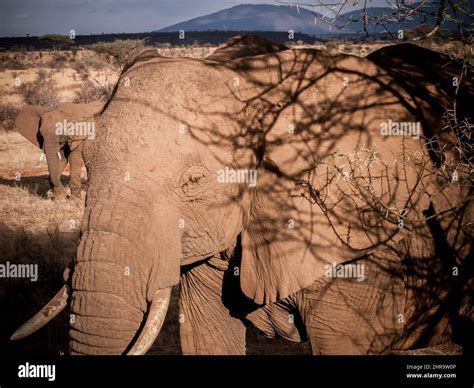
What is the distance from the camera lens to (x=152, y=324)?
2.88 meters

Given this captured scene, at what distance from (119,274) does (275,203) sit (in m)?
1.01

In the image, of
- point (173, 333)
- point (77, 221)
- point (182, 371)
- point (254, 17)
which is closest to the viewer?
point (182, 371)

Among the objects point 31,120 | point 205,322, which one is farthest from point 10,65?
point 205,322

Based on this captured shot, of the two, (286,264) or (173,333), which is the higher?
(286,264)

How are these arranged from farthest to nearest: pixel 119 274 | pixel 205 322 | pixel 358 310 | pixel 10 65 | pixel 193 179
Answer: pixel 10 65
pixel 205 322
pixel 358 310
pixel 193 179
pixel 119 274

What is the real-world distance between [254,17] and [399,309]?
18852 centimetres

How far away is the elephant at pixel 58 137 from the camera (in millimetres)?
11875

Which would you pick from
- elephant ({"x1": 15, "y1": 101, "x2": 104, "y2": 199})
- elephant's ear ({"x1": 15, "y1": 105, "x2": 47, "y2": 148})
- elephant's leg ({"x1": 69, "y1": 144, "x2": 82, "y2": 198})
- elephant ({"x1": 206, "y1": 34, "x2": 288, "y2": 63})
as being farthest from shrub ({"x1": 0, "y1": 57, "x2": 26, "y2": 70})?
elephant ({"x1": 206, "y1": 34, "x2": 288, "y2": 63})

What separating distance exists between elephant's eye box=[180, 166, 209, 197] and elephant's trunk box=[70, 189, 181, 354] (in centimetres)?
18

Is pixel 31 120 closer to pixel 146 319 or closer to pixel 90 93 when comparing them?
pixel 146 319

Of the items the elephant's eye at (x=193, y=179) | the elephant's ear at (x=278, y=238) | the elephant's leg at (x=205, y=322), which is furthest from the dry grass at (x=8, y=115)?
the elephant's eye at (x=193, y=179)

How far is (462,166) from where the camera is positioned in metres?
3.48

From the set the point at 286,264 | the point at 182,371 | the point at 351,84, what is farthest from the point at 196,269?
the point at 351,84

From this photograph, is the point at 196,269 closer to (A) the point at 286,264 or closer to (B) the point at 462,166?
(A) the point at 286,264
